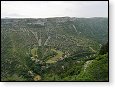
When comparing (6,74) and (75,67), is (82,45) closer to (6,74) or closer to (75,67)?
(75,67)

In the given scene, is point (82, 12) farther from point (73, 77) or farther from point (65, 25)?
point (73, 77)

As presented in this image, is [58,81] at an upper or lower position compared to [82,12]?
lower

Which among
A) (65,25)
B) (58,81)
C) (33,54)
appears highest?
(65,25)

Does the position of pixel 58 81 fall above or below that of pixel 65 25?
below

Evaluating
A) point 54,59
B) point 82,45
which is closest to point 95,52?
point 82,45

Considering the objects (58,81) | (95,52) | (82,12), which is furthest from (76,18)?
(58,81)

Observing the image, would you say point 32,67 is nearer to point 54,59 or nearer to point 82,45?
point 54,59

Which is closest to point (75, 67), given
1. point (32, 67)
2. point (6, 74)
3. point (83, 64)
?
point (83, 64)

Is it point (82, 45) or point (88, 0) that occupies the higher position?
point (88, 0)
